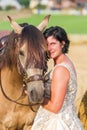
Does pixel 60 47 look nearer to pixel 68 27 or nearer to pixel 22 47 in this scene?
pixel 22 47

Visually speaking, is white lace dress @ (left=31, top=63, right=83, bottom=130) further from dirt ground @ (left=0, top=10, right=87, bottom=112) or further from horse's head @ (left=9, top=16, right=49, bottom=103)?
dirt ground @ (left=0, top=10, right=87, bottom=112)

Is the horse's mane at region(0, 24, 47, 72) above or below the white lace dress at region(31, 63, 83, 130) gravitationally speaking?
above

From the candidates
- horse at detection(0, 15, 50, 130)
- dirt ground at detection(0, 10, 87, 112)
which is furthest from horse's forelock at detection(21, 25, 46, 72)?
dirt ground at detection(0, 10, 87, 112)

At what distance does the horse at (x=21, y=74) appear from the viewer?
17.9 feet

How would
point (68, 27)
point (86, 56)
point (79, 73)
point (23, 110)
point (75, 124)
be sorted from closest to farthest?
point (75, 124) → point (23, 110) → point (79, 73) → point (86, 56) → point (68, 27)

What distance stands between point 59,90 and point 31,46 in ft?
1.77

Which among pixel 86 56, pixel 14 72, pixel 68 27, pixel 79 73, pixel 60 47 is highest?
pixel 60 47

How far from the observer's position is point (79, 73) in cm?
1214

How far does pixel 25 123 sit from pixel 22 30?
129 centimetres

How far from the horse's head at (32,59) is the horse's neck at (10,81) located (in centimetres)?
50

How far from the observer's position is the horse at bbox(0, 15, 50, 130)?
5465 mm

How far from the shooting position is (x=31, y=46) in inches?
217

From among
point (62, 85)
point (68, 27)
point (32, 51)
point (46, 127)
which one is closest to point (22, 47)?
point (32, 51)

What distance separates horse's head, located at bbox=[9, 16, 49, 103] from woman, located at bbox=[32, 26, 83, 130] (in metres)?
0.14
